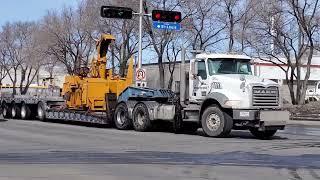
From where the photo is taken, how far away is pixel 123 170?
39.2 feet

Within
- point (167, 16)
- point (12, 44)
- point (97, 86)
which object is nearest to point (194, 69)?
point (97, 86)

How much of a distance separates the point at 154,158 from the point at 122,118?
11.7 m

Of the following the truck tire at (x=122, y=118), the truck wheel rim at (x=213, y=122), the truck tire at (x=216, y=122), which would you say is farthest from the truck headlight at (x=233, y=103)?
the truck tire at (x=122, y=118)

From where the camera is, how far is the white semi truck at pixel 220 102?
20594 mm

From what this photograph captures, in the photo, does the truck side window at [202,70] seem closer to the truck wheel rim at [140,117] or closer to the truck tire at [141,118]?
the truck tire at [141,118]

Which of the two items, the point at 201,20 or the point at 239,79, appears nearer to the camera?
the point at 239,79

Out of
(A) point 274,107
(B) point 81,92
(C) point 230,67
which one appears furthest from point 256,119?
(B) point 81,92

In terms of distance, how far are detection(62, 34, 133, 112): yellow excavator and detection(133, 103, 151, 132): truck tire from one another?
2.16 metres

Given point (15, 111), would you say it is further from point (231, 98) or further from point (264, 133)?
point (264, 133)

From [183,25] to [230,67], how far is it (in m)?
26.5

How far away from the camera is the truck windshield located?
21812 mm

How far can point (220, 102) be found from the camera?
819 inches

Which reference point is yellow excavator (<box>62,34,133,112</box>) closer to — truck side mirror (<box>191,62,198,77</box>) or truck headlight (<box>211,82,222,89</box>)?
truck side mirror (<box>191,62,198,77</box>)

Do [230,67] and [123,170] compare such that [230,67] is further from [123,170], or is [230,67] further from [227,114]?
[123,170]
